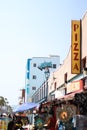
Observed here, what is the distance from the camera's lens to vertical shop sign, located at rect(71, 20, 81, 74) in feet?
89.3

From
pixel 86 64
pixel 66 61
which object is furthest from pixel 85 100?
pixel 66 61

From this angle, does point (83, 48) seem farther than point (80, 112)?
Yes

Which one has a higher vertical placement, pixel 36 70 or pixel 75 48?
pixel 36 70

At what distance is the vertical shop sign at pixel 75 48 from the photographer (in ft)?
89.3

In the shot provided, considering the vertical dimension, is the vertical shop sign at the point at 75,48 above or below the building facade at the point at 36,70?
below

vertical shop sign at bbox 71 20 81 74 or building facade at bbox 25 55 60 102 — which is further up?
building facade at bbox 25 55 60 102

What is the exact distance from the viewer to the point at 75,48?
27.3m

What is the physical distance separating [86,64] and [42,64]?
73.5 meters

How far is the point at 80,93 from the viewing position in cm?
1468

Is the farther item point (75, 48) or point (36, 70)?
point (36, 70)

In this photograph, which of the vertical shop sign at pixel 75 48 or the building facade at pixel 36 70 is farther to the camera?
the building facade at pixel 36 70

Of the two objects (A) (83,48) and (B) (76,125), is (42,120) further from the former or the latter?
(B) (76,125)

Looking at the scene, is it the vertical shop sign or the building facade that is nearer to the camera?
the vertical shop sign

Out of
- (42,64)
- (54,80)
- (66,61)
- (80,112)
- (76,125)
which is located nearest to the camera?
(76,125)
